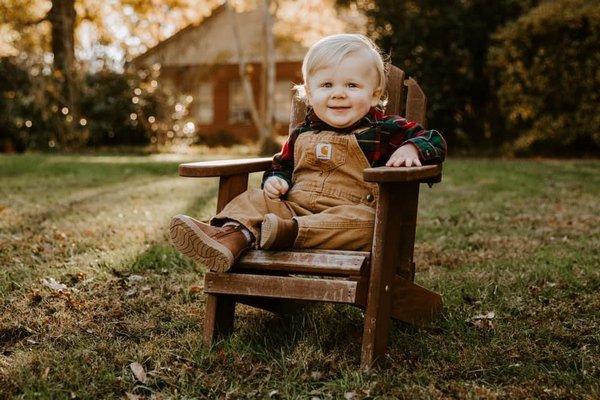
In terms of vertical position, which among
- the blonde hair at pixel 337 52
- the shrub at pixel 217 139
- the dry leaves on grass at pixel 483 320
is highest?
the blonde hair at pixel 337 52

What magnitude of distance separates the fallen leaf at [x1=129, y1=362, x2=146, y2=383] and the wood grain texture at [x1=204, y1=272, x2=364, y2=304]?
43 cm

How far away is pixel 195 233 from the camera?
9.32ft

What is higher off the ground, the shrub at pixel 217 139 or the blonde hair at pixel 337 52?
the blonde hair at pixel 337 52

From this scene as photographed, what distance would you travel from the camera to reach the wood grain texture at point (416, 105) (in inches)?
138

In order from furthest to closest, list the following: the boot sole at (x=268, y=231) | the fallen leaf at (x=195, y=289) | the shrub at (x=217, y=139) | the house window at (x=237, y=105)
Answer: the house window at (x=237, y=105) < the shrub at (x=217, y=139) < the fallen leaf at (x=195, y=289) < the boot sole at (x=268, y=231)

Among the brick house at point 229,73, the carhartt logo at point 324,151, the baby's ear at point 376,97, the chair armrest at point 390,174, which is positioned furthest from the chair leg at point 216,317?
the brick house at point 229,73

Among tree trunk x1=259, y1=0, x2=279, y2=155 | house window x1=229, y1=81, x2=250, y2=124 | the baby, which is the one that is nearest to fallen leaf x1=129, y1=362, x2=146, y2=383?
the baby

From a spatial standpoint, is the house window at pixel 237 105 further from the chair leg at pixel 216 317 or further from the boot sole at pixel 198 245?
the boot sole at pixel 198 245

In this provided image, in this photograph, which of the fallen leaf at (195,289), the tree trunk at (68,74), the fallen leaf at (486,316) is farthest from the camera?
the tree trunk at (68,74)

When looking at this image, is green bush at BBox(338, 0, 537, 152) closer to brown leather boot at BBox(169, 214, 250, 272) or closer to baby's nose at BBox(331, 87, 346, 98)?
baby's nose at BBox(331, 87, 346, 98)

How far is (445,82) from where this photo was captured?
13.7 meters

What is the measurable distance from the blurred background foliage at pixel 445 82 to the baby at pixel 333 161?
9252 mm

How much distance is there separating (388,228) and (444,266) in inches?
75.5

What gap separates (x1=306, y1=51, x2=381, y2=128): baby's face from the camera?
10.6 ft
